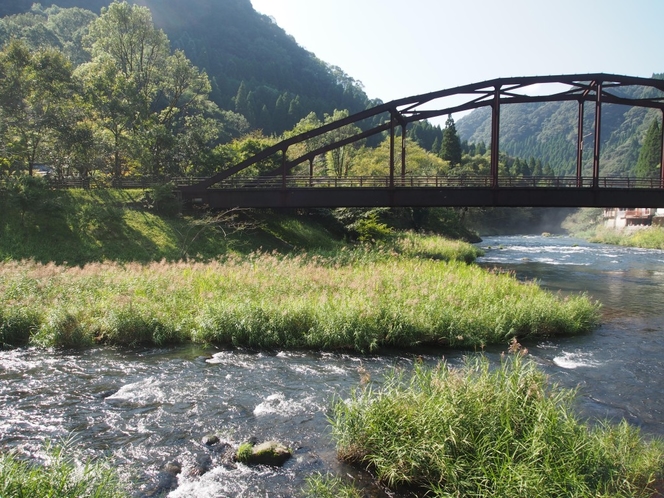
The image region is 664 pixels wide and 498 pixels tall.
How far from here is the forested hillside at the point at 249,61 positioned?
113 meters

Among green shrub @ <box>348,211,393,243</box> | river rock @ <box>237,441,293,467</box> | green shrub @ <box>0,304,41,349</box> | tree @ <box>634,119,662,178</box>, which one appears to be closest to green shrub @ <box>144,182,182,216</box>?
green shrub @ <box>348,211,393,243</box>

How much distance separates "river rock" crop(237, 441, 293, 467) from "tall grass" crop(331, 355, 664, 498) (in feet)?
2.76

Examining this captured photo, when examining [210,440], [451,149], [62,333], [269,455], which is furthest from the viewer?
[451,149]

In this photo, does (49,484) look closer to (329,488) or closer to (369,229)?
(329,488)

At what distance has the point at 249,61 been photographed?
146 metres

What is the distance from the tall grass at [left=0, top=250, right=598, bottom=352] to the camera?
12.9m

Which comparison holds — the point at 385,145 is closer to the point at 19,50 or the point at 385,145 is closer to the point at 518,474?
the point at 19,50

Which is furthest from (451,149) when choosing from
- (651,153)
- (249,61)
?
(249,61)

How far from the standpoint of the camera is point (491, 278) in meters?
19.4

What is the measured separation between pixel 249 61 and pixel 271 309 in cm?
14692

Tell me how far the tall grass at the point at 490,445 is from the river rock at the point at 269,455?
33.2 inches

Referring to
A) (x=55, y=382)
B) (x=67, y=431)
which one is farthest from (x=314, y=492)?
(x=55, y=382)

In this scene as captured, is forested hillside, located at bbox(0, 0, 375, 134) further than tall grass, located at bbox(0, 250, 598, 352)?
Yes

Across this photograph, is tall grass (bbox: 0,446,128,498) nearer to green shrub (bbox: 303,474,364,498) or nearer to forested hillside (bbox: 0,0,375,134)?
green shrub (bbox: 303,474,364,498)
